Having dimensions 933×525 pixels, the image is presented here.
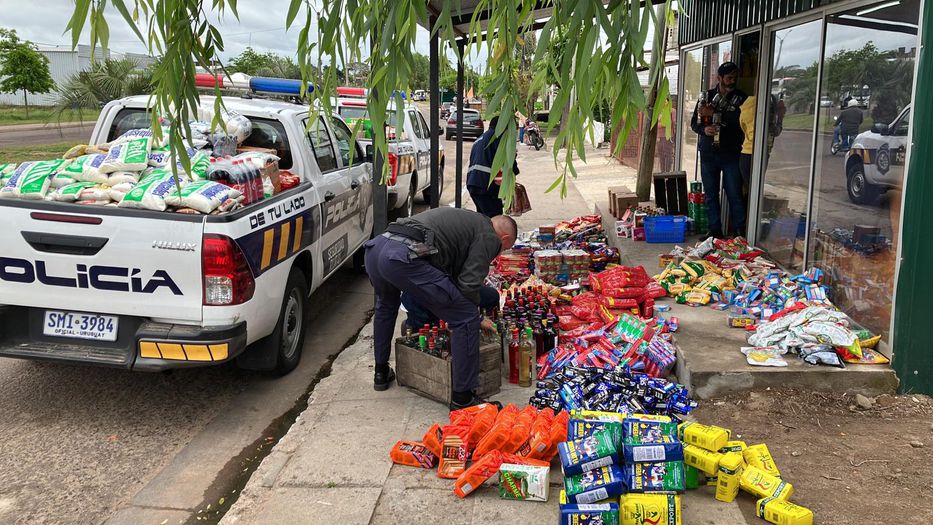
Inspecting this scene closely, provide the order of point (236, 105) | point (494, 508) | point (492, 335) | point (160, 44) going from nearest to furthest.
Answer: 1. point (160, 44)
2. point (494, 508)
3. point (492, 335)
4. point (236, 105)

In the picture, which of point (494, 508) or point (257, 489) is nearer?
point (494, 508)

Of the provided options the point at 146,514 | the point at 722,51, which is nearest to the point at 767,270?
the point at 722,51

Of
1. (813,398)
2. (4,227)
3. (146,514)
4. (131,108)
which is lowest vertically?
(146,514)

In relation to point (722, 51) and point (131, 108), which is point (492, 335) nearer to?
point (131, 108)

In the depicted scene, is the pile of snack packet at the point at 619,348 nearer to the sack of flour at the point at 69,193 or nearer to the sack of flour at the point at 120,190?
the sack of flour at the point at 120,190

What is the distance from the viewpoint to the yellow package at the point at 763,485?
3496mm

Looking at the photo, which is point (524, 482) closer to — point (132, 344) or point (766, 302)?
point (132, 344)

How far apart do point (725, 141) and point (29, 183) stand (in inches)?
271

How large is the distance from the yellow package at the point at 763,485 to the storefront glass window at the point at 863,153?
1.91 m

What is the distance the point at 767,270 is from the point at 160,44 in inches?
228

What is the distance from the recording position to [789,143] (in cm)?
714

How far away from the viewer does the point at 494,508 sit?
362 cm

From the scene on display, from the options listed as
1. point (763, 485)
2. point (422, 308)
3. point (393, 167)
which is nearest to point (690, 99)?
point (393, 167)

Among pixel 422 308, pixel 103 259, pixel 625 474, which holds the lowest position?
pixel 625 474
